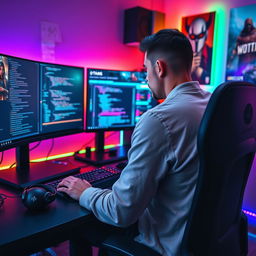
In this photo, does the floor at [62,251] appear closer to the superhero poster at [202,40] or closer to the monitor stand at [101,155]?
the monitor stand at [101,155]

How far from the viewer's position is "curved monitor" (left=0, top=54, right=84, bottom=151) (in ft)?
4.27

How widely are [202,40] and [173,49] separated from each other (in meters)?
1.51

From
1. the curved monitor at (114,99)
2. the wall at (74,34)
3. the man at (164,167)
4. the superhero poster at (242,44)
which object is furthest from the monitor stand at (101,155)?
the superhero poster at (242,44)

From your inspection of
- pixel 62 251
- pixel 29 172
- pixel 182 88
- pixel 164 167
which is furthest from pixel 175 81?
pixel 62 251

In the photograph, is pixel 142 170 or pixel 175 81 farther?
pixel 175 81

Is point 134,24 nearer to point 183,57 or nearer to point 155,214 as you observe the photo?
point 183,57

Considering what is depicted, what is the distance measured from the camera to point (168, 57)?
3.58 ft

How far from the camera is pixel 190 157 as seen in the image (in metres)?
0.93

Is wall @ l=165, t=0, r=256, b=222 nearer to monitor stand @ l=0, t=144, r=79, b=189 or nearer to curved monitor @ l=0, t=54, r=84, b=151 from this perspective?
curved monitor @ l=0, t=54, r=84, b=151

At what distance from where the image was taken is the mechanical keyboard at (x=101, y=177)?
1.32 meters

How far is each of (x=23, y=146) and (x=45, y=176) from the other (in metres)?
0.24

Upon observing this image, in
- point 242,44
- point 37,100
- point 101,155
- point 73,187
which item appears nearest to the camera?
point 73,187

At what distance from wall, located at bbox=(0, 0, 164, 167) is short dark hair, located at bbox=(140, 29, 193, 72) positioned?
996 millimetres

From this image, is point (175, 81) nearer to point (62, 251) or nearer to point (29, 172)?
point (29, 172)
